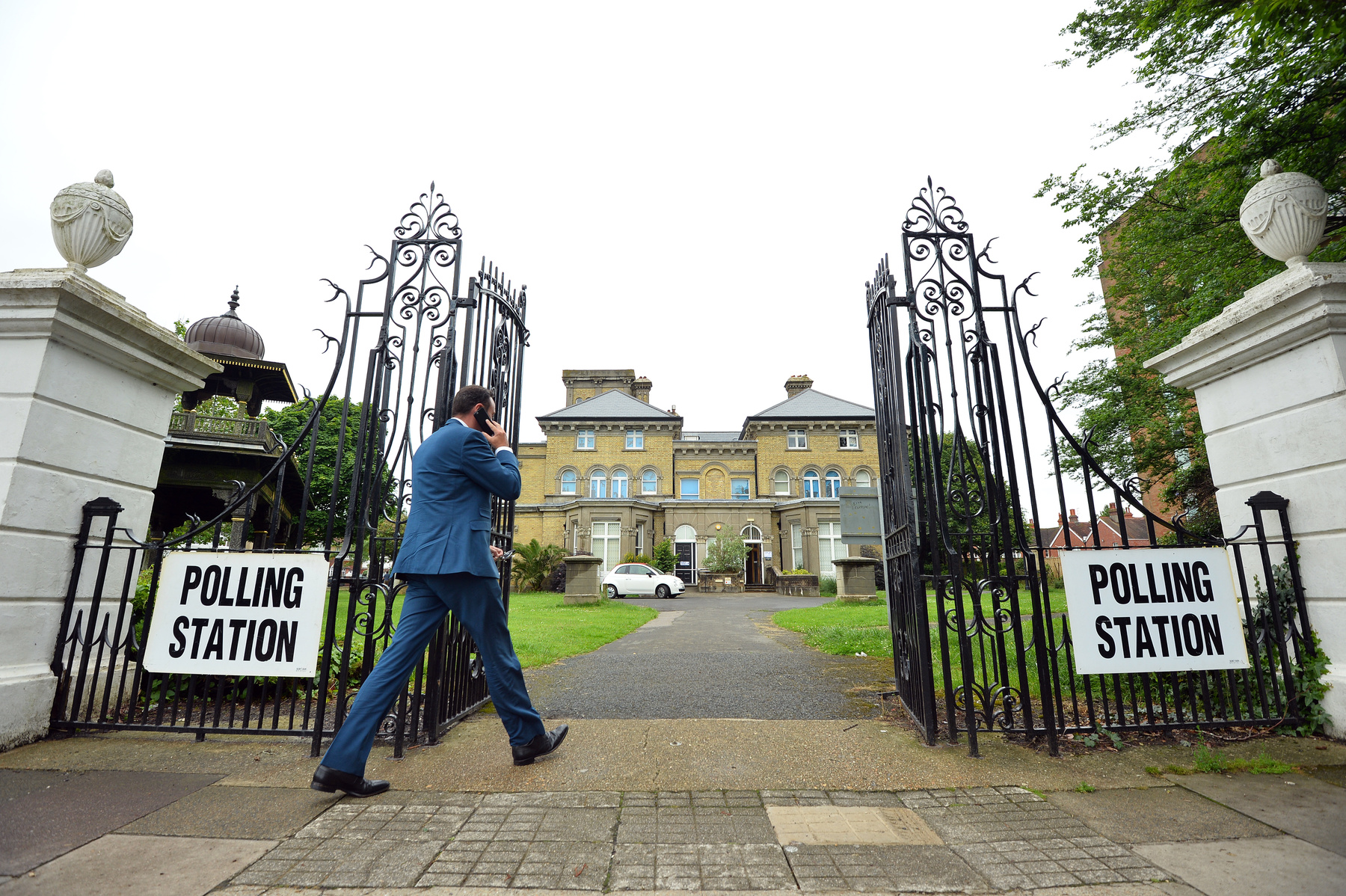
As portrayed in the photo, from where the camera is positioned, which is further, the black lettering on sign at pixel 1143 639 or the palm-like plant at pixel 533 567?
the palm-like plant at pixel 533 567

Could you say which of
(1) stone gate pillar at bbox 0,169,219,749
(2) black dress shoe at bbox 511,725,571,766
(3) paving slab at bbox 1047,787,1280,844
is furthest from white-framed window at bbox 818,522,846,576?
(1) stone gate pillar at bbox 0,169,219,749

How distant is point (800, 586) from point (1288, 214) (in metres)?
24.5

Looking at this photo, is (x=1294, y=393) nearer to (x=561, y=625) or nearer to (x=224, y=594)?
(x=224, y=594)

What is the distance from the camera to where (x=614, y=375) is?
44.6 meters

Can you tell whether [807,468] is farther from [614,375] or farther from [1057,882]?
[1057,882]

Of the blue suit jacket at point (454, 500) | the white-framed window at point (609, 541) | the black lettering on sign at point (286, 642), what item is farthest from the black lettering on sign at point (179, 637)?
the white-framed window at point (609, 541)

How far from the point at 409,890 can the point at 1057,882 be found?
85.2 inches

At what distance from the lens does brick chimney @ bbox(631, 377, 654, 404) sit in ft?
141

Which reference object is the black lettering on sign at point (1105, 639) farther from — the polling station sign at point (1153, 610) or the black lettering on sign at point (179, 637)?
the black lettering on sign at point (179, 637)

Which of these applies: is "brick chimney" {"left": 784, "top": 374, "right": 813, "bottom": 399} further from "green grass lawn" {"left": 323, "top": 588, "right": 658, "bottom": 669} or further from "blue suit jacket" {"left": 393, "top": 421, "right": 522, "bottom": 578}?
"blue suit jacket" {"left": 393, "top": 421, "right": 522, "bottom": 578}

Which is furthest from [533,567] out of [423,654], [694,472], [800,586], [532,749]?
[423,654]

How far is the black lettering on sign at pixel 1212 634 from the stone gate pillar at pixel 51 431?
6.73m

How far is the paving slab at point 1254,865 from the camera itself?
6.64 ft

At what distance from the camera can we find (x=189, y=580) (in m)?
3.83
